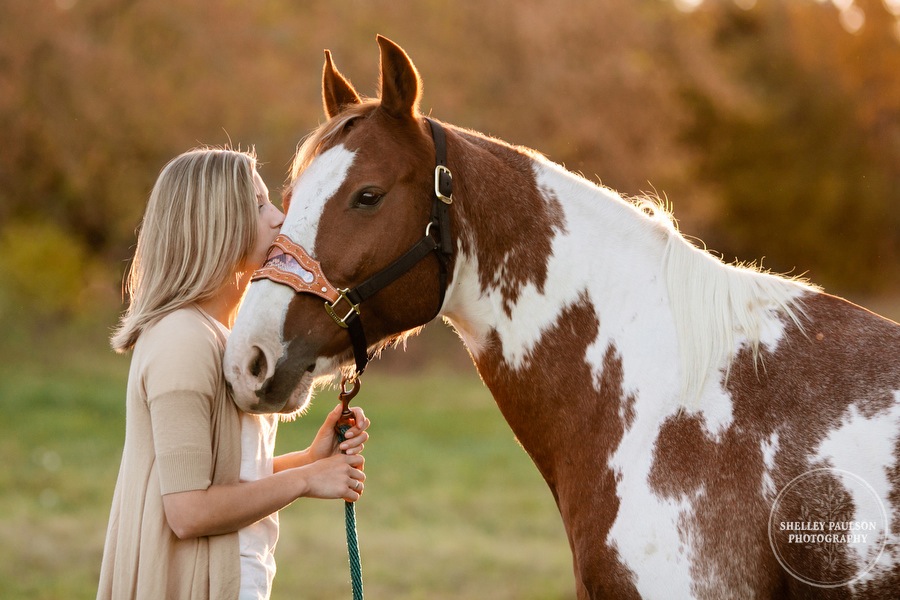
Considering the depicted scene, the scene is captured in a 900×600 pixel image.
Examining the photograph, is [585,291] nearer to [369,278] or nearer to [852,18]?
[369,278]

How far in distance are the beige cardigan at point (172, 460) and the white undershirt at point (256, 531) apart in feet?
0.20

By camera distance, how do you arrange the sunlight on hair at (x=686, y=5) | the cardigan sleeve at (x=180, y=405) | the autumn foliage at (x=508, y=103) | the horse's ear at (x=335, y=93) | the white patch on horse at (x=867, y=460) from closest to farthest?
the white patch on horse at (x=867, y=460) < the cardigan sleeve at (x=180, y=405) < the horse's ear at (x=335, y=93) < the autumn foliage at (x=508, y=103) < the sunlight on hair at (x=686, y=5)

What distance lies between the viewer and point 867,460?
90.0 inches

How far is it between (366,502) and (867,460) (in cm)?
745

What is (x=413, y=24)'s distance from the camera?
65.1 ft

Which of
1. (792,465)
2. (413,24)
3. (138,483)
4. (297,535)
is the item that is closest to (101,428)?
(297,535)

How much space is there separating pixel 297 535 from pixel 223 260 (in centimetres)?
575

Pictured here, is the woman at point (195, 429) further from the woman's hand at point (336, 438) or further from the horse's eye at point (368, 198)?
the horse's eye at point (368, 198)

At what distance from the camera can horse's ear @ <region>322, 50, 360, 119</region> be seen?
2908 millimetres

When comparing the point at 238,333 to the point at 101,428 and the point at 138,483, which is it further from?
the point at 101,428

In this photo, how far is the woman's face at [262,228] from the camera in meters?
2.73

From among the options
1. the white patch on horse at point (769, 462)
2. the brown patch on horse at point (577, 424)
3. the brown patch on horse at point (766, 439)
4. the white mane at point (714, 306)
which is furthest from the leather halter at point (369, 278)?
the white patch on horse at point (769, 462)

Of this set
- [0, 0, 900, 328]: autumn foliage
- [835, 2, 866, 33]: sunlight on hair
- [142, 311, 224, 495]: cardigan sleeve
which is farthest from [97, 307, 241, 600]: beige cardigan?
[835, 2, 866, 33]: sunlight on hair

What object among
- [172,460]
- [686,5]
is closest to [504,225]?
[172,460]
